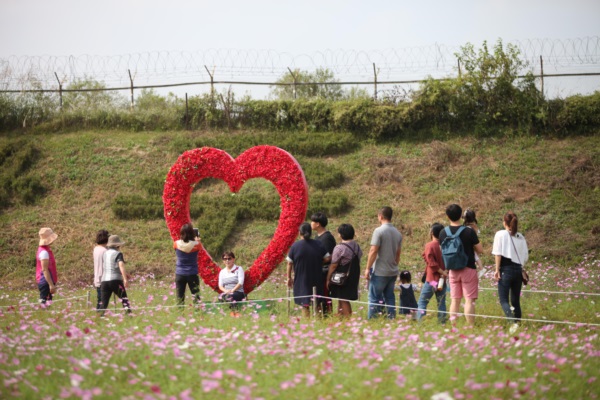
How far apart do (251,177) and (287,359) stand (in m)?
6.28

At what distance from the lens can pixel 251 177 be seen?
13.3 metres

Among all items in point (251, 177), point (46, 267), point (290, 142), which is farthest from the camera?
point (290, 142)

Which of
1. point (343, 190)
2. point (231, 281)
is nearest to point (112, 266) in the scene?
point (231, 281)

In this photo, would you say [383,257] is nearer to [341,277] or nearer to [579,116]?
[341,277]

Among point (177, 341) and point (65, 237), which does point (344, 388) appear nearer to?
point (177, 341)

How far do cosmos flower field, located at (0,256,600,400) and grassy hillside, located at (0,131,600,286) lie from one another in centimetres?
985

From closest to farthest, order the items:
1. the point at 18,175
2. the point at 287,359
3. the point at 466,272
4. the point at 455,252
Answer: the point at 287,359 → the point at 455,252 → the point at 466,272 → the point at 18,175

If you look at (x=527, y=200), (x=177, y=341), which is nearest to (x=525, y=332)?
(x=177, y=341)

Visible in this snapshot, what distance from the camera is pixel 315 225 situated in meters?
10.8

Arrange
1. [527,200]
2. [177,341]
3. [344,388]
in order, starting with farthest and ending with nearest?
[527,200] → [177,341] → [344,388]

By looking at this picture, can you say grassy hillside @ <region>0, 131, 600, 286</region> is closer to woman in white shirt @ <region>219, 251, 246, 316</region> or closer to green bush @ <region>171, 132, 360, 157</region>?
green bush @ <region>171, 132, 360, 157</region>

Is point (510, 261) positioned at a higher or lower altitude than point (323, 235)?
lower

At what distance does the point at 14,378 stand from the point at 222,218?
1421 cm

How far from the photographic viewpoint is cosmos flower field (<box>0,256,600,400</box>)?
6500 mm
